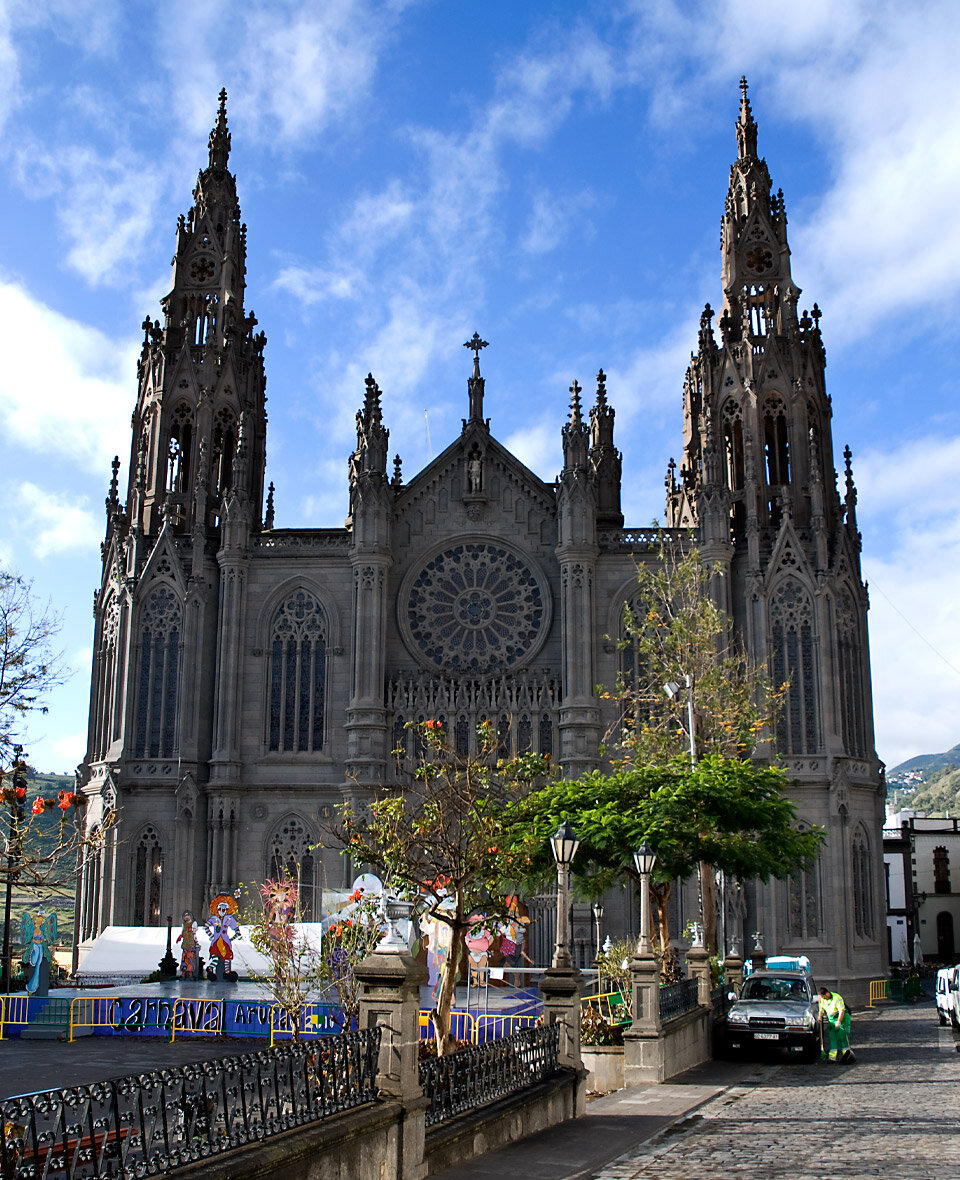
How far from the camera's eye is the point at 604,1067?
65.3 feet

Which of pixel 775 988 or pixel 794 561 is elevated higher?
pixel 794 561

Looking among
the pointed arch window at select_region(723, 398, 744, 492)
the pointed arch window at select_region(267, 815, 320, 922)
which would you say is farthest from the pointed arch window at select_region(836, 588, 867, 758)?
the pointed arch window at select_region(267, 815, 320, 922)

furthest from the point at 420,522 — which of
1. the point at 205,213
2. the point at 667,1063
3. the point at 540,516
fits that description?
the point at 667,1063

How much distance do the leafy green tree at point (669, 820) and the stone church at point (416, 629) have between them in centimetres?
1481

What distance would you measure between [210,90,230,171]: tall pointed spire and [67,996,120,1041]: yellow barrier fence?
3812 cm

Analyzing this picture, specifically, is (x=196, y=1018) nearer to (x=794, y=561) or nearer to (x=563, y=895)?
(x=563, y=895)

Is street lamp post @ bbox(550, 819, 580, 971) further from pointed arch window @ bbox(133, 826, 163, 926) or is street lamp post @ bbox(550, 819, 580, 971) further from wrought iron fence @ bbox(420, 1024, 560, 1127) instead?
pointed arch window @ bbox(133, 826, 163, 926)

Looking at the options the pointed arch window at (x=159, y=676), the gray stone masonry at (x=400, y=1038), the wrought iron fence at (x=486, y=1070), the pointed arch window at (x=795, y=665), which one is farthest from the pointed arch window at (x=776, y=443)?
the gray stone masonry at (x=400, y=1038)

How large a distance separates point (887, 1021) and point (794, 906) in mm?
6604

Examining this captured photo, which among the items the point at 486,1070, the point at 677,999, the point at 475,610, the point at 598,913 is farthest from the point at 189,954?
the point at 486,1070

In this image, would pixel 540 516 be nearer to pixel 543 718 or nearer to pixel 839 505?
pixel 543 718

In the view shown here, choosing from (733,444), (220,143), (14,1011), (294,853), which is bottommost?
(14,1011)

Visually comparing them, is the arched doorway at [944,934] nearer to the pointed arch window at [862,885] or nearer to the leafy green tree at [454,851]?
the pointed arch window at [862,885]

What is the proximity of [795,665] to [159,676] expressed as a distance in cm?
2257
